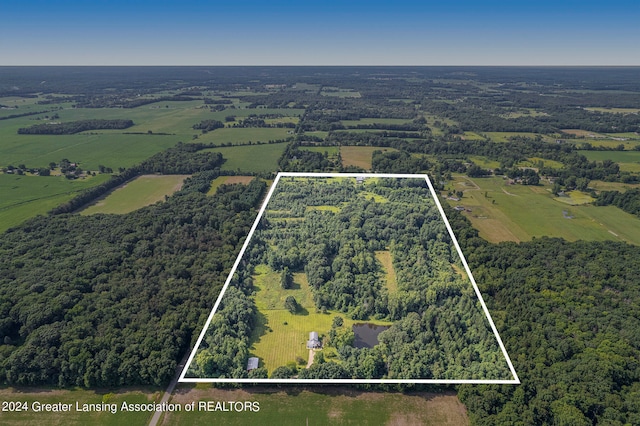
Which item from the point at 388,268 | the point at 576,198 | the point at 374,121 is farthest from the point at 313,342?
the point at 374,121

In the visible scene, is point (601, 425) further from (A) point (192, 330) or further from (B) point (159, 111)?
(B) point (159, 111)

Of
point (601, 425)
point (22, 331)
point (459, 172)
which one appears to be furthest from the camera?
point (459, 172)

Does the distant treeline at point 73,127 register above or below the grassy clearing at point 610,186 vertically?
above

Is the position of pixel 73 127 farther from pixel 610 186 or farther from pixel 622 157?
pixel 622 157

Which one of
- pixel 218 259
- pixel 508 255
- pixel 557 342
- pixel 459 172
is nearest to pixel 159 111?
pixel 459 172

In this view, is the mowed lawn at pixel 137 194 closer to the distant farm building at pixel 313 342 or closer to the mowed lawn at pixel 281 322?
the mowed lawn at pixel 281 322

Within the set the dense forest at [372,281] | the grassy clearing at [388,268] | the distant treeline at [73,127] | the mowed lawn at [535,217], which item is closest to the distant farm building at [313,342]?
the dense forest at [372,281]
